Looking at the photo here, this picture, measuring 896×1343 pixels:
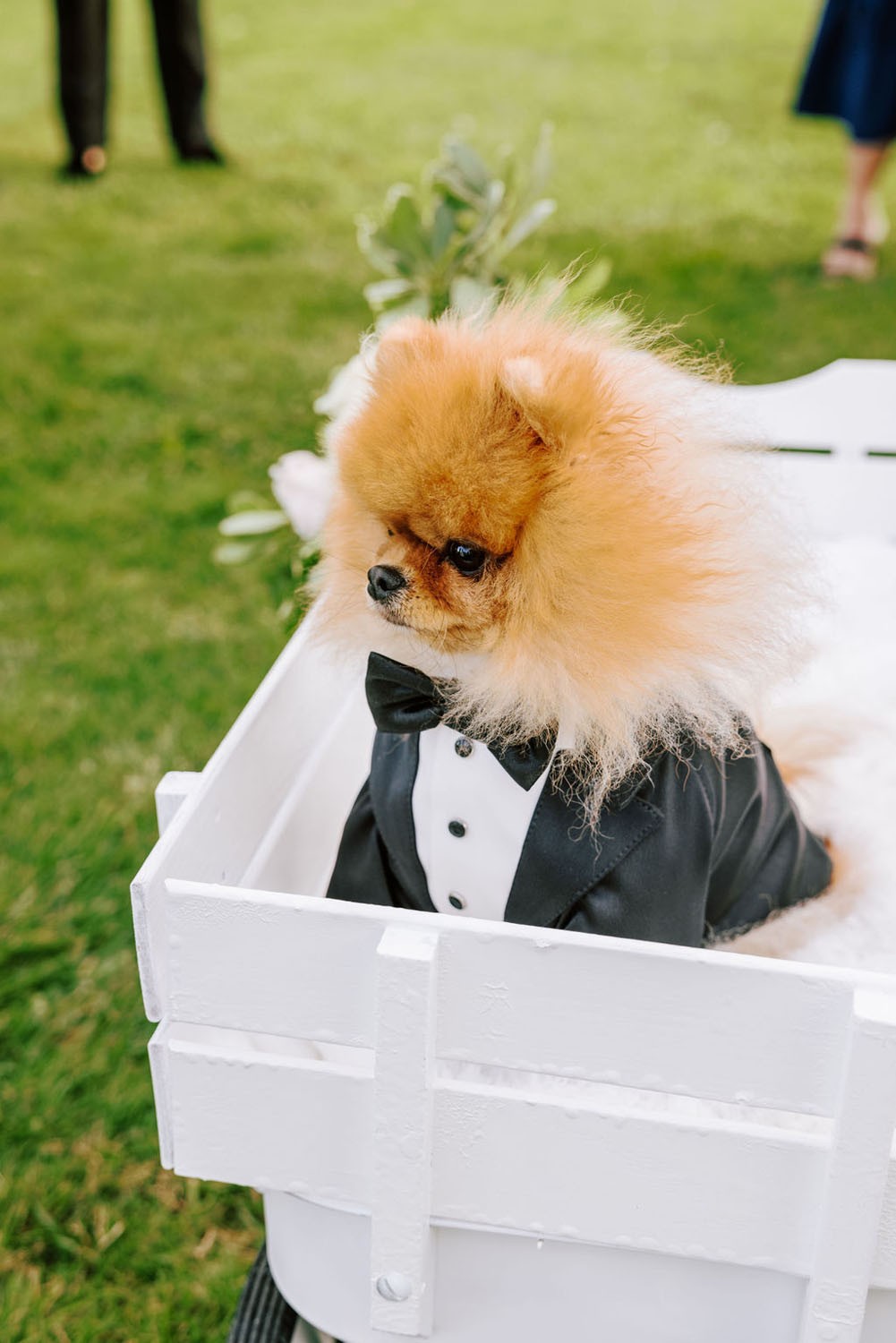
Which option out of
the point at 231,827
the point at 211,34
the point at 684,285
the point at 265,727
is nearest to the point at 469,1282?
the point at 231,827

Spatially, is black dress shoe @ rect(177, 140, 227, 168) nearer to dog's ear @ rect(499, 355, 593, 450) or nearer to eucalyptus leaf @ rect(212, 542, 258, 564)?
eucalyptus leaf @ rect(212, 542, 258, 564)

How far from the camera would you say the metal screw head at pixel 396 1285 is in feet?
3.39

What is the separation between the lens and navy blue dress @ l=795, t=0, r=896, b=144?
12.5ft

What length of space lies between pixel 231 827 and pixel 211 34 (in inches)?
286

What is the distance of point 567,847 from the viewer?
1153 millimetres

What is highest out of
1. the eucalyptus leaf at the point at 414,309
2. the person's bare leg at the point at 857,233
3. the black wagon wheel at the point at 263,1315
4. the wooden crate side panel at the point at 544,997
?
the eucalyptus leaf at the point at 414,309

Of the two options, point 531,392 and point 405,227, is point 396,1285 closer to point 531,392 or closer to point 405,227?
point 531,392

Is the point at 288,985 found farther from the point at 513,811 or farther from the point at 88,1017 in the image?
the point at 88,1017

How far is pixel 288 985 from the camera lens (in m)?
0.99

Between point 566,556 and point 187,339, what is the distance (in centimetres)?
321

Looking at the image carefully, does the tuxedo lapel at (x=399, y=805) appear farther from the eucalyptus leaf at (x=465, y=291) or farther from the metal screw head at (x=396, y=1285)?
the eucalyptus leaf at (x=465, y=291)

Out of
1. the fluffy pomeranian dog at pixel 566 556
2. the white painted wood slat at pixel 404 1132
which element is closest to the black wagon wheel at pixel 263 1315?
the white painted wood slat at pixel 404 1132

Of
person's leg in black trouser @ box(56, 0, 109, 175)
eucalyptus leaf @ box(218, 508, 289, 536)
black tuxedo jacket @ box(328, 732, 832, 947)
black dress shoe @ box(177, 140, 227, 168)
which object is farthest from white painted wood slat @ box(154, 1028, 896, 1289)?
black dress shoe @ box(177, 140, 227, 168)

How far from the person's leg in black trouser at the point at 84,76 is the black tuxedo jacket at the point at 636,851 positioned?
419 cm
